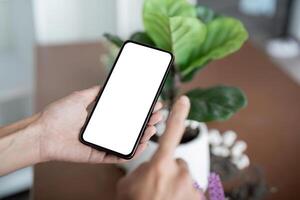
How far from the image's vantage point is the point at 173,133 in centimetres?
47

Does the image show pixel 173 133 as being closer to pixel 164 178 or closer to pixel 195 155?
pixel 164 178

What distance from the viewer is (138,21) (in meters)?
1.23

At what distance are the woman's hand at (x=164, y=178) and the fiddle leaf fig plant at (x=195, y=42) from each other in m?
0.13

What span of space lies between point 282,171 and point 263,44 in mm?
1365

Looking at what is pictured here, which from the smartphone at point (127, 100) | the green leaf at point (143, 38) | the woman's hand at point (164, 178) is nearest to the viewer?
the woman's hand at point (164, 178)

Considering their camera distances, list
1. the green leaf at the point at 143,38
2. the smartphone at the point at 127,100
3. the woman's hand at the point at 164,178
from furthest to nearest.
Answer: the green leaf at the point at 143,38 → the smartphone at the point at 127,100 → the woman's hand at the point at 164,178

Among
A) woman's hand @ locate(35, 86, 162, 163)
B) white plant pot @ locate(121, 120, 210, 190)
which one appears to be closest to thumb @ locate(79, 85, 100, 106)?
woman's hand @ locate(35, 86, 162, 163)

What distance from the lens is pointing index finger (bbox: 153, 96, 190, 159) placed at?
458mm

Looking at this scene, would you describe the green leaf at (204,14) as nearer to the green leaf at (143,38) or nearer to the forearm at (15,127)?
the green leaf at (143,38)

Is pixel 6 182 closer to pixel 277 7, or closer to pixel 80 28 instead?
pixel 80 28

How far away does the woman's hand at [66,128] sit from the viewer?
609 mm

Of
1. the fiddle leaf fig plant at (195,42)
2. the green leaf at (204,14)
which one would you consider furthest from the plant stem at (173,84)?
the green leaf at (204,14)

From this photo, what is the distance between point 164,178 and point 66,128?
205 mm

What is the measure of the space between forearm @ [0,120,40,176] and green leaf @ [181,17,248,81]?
226 millimetres
